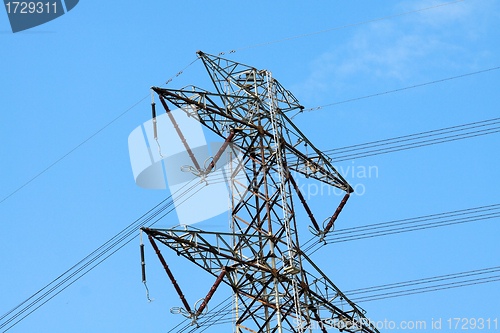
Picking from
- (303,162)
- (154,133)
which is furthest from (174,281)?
(303,162)

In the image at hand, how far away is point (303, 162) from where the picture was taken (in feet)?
110

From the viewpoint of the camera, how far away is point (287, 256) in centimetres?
2912

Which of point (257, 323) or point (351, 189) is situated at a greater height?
point (351, 189)

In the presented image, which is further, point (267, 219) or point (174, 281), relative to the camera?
point (267, 219)

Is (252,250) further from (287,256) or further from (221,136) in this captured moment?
(221,136)

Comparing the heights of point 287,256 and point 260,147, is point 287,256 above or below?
below

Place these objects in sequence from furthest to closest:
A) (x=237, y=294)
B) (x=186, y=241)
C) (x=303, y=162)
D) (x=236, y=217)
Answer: (x=303, y=162) < (x=236, y=217) < (x=237, y=294) < (x=186, y=241)

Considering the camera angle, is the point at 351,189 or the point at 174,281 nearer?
the point at 174,281

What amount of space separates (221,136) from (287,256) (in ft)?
19.3

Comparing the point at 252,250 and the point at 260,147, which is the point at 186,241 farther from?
the point at 260,147

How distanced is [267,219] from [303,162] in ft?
14.6

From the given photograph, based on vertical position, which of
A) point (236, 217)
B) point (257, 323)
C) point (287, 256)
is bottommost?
point (257, 323)

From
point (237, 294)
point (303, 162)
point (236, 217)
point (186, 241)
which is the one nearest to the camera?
point (186, 241)

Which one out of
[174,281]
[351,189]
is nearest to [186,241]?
[174,281]
